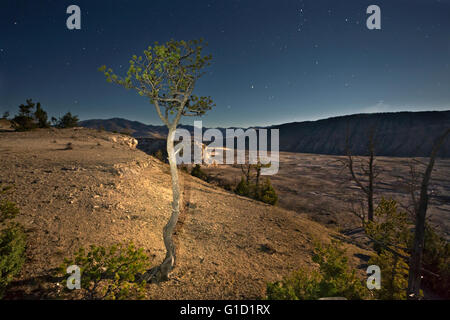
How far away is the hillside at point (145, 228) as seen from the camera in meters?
A: 5.77

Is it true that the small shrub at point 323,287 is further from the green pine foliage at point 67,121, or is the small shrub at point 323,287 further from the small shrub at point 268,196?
the green pine foliage at point 67,121

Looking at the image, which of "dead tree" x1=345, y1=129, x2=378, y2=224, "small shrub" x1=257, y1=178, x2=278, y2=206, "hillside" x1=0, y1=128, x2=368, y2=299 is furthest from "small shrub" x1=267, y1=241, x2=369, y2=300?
"small shrub" x1=257, y1=178, x2=278, y2=206

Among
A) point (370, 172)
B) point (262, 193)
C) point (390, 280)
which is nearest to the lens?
point (390, 280)

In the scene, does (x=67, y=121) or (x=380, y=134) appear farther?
(x=380, y=134)

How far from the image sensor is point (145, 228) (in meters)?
8.49

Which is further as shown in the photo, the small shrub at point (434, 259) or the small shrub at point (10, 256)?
the small shrub at point (434, 259)

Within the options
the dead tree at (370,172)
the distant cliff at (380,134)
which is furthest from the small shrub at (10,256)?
the distant cliff at (380,134)

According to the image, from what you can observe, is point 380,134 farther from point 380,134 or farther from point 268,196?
point 268,196

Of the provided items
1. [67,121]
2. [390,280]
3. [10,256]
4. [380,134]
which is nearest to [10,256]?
[10,256]

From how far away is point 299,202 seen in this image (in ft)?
84.7

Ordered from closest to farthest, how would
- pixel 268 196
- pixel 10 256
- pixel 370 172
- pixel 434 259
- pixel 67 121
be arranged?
pixel 10 256, pixel 434 259, pixel 370 172, pixel 268 196, pixel 67 121

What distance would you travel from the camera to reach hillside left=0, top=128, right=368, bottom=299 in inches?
227

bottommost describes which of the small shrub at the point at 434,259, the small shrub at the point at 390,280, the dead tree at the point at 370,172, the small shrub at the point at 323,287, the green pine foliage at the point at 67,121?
the small shrub at the point at 434,259

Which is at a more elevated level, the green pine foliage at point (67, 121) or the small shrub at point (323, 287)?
the green pine foliage at point (67, 121)
